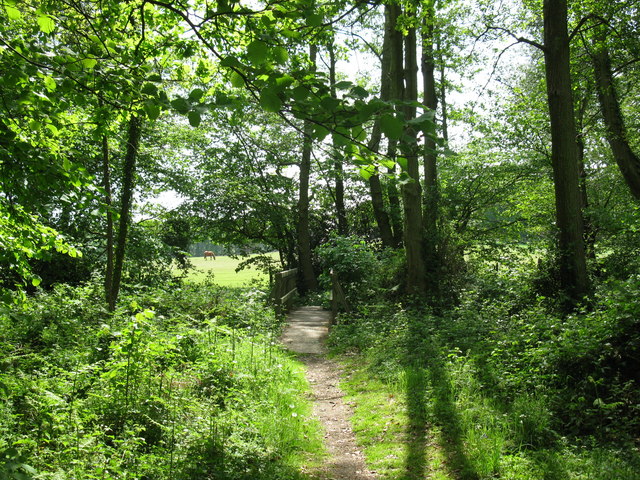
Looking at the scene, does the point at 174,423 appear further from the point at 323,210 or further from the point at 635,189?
the point at 323,210

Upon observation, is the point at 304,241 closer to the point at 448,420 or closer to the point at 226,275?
the point at 448,420

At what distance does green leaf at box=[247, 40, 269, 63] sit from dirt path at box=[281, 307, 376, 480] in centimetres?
361

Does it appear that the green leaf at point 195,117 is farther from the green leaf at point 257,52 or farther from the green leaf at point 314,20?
the green leaf at point 314,20

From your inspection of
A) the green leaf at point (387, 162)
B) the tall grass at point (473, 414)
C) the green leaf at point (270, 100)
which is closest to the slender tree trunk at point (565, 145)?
the tall grass at point (473, 414)

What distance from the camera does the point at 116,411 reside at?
4.50 metres

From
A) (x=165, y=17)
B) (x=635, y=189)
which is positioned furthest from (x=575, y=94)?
(x=165, y=17)

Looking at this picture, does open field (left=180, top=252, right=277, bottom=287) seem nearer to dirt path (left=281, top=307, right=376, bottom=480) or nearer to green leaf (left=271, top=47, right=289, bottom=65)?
dirt path (left=281, top=307, right=376, bottom=480)

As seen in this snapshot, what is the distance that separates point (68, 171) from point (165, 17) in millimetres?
3657

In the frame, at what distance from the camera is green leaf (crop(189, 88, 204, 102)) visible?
269 centimetres

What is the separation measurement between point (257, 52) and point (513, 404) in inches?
172

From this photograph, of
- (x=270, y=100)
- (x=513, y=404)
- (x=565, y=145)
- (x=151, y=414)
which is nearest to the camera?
(x=270, y=100)

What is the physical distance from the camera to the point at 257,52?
8.30 feet

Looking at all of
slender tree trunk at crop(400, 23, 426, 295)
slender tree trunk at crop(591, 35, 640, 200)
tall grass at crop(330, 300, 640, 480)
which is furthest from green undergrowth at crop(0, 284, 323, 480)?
slender tree trunk at crop(591, 35, 640, 200)

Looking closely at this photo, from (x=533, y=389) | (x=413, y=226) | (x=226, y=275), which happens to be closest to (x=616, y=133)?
(x=413, y=226)
